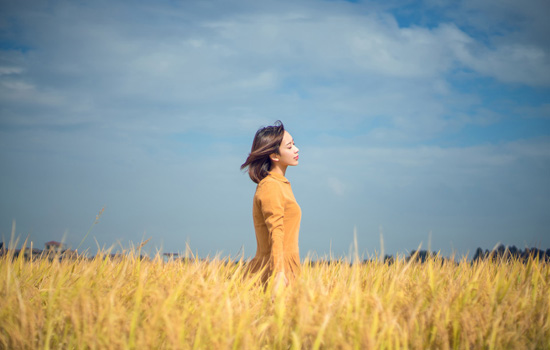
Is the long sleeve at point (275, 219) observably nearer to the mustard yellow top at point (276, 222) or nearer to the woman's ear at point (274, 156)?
the mustard yellow top at point (276, 222)

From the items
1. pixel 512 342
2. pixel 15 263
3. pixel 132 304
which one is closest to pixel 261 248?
pixel 132 304

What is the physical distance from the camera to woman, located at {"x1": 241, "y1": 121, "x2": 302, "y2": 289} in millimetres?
3400

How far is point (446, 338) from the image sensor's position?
241cm

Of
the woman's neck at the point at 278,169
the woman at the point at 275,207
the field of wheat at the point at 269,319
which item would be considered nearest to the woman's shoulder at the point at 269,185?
the woman at the point at 275,207

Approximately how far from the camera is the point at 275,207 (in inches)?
136

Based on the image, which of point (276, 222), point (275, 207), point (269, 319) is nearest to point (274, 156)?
point (275, 207)

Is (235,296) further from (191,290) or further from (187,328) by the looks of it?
(187,328)

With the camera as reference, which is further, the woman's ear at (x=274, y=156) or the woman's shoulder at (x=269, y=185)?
the woman's ear at (x=274, y=156)

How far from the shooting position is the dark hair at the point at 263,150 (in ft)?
12.7

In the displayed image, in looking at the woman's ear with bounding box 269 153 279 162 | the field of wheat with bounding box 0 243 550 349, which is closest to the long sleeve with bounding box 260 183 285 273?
the field of wheat with bounding box 0 243 550 349

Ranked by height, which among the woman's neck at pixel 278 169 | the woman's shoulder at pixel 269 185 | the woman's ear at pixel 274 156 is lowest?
the woman's shoulder at pixel 269 185

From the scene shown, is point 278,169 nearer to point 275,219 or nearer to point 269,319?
point 275,219

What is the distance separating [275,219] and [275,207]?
0.32 ft

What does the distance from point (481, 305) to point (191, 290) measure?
197cm
